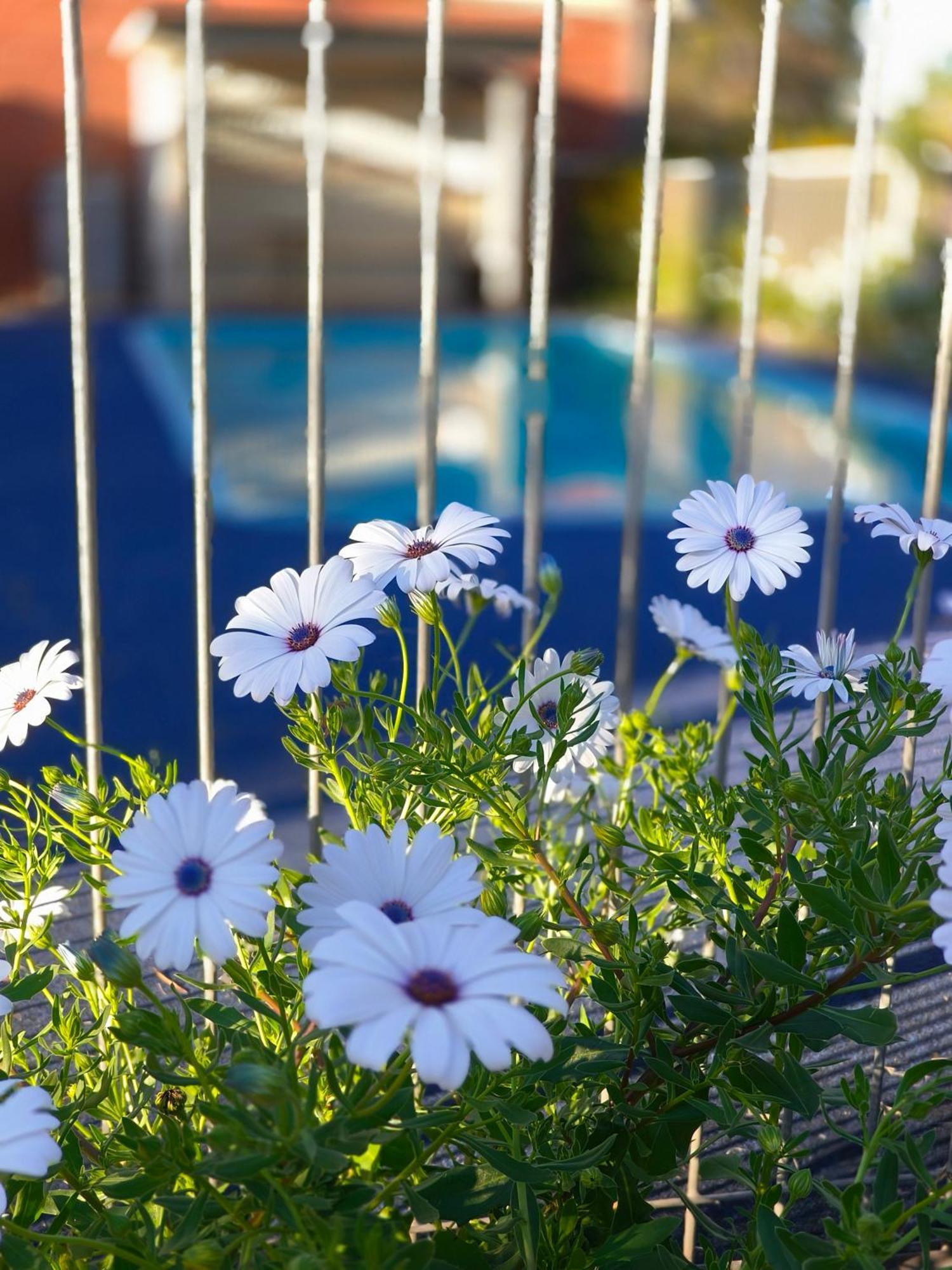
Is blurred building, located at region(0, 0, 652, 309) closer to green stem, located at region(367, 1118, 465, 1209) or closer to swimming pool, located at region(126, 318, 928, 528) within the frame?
swimming pool, located at region(126, 318, 928, 528)

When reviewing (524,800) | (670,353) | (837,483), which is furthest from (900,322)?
(524,800)

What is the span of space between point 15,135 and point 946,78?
11.0 meters

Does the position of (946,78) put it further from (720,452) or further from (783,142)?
(720,452)

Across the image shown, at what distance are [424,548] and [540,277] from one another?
529mm

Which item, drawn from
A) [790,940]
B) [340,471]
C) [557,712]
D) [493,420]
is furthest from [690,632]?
[493,420]

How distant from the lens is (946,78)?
16.7 meters

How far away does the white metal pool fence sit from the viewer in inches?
54.7

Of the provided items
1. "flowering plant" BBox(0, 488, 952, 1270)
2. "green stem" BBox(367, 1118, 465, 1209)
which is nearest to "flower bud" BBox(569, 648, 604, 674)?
"flowering plant" BBox(0, 488, 952, 1270)

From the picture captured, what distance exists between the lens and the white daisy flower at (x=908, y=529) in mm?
1079

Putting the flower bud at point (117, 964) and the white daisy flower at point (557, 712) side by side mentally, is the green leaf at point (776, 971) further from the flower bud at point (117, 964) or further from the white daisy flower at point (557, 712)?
the flower bud at point (117, 964)

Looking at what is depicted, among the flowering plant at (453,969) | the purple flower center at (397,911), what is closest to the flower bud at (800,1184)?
the flowering plant at (453,969)

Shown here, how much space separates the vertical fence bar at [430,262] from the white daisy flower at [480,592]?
83mm

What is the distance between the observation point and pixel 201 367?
56.0 inches

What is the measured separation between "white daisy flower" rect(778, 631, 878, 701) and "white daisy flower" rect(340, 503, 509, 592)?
268mm
